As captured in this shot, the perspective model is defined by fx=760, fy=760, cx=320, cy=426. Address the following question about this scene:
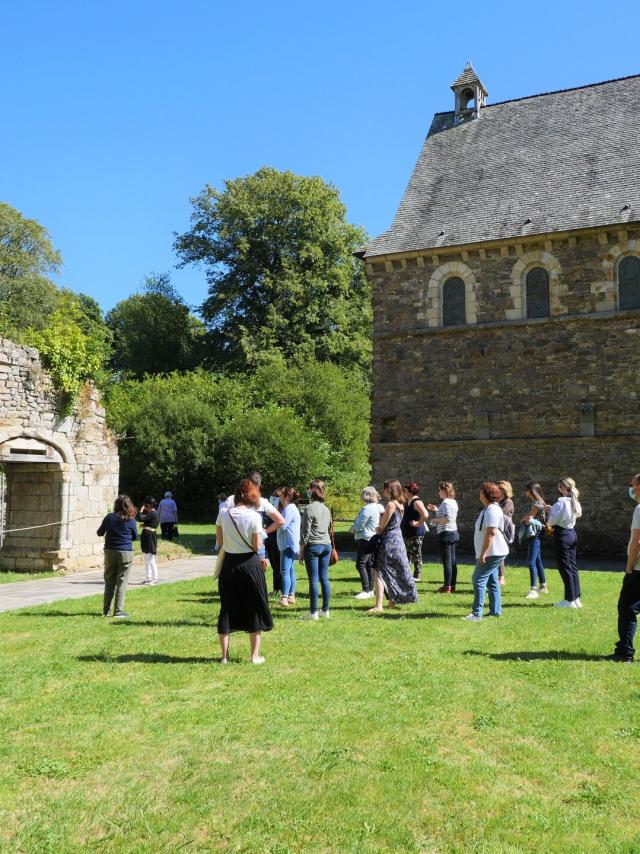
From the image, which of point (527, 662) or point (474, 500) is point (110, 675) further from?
point (474, 500)

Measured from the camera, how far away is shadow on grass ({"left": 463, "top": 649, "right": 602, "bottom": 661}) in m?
7.34

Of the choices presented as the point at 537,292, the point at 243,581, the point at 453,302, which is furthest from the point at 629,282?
the point at 243,581

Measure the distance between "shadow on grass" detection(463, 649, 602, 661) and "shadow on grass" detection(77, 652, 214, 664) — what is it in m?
2.65

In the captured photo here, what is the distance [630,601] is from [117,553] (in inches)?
248

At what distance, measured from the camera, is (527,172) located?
22.2 m

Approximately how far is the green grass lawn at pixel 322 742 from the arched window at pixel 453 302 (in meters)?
13.3

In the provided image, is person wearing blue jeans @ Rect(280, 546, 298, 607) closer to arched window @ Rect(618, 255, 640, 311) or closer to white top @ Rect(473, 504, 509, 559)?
white top @ Rect(473, 504, 509, 559)

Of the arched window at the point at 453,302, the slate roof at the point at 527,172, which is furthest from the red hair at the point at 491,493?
the slate roof at the point at 527,172

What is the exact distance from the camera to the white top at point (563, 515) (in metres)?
10.3

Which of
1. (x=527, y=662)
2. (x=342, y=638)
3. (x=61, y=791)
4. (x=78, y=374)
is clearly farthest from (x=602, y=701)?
(x=78, y=374)

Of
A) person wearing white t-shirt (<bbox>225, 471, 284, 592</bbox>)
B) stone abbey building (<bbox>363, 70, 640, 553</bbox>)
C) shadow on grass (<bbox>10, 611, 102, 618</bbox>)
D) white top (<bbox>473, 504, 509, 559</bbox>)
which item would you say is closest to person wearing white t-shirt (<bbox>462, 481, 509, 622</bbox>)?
white top (<bbox>473, 504, 509, 559</bbox>)

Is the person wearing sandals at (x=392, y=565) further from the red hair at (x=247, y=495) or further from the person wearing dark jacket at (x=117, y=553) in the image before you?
the person wearing dark jacket at (x=117, y=553)

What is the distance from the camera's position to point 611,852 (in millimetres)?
3605

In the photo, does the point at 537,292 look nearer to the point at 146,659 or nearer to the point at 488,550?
the point at 488,550
